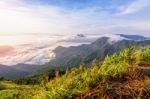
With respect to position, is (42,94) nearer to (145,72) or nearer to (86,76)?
(86,76)

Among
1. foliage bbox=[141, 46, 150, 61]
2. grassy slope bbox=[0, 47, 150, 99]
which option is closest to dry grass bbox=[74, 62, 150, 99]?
grassy slope bbox=[0, 47, 150, 99]

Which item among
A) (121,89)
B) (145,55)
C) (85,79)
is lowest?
(121,89)

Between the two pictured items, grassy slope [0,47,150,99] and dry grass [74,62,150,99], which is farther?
grassy slope [0,47,150,99]

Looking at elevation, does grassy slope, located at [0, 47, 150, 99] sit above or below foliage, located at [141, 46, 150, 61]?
below

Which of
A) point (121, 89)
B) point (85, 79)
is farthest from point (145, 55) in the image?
point (121, 89)

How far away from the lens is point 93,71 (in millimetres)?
11102

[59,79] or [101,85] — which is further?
[59,79]

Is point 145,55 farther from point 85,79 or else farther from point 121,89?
point 121,89

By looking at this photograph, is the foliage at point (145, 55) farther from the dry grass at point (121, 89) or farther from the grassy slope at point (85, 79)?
the dry grass at point (121, 89)

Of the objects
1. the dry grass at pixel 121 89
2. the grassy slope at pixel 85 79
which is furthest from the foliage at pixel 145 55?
the dry grass at pixel 121 89

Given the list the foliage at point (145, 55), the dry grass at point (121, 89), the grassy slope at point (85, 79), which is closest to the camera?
the dry grass at point (121, 89)

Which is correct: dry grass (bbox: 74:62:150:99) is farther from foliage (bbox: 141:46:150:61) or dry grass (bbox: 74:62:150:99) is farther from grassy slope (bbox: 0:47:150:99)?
foliage (bbox: 141:46:150:61)

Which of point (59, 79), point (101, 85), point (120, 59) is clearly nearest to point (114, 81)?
point (101, 85)

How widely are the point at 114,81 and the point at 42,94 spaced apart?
1.97 m
